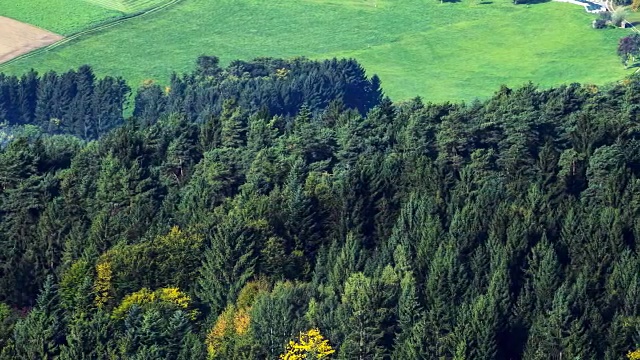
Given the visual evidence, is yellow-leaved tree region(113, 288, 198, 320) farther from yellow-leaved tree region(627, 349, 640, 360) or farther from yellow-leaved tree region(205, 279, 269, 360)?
yellow-leaved tree region(627, 349, 640, 360)

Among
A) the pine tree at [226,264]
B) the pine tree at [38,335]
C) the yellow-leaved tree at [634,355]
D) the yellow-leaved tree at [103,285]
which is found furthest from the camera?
the yellow-leaved tree at [103,285]

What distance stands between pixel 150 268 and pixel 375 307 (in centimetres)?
2773

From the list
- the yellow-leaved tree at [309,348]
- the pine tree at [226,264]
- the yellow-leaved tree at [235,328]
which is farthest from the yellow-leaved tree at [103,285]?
the yellow-leaved tree at [309,348]

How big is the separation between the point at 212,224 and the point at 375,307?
29704 millimetres

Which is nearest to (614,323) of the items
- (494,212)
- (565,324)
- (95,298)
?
(565,324)

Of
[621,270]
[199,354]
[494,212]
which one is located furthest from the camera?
[494,212]

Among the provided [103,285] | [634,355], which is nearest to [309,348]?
[103,285]

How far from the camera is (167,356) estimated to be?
16975 centimetres

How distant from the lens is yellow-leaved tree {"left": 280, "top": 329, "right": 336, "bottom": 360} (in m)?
165

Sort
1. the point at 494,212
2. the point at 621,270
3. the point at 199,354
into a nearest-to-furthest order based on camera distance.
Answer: the point at 199,354 → the point at 621,270 → the point at 494,212

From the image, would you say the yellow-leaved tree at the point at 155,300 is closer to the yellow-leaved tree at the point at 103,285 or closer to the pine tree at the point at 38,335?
the yellow-leaved tree at the point at 103,285

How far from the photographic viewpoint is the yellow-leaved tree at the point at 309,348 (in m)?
165

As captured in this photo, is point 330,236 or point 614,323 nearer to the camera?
point 614,323

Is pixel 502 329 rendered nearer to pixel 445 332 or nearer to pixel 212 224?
pixel 445 332
